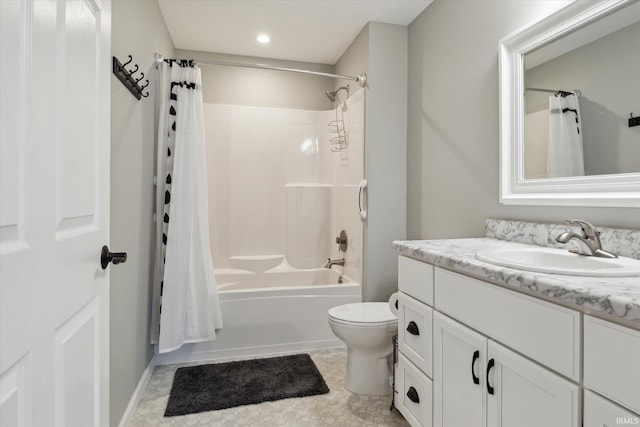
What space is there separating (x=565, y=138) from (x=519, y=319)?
36.7 inches

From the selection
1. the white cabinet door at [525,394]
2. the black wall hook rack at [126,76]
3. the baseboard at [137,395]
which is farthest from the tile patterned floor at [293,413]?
the black wall hook rack at [126,76]

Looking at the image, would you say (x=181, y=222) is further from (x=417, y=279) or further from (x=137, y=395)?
(x=417, y=279)

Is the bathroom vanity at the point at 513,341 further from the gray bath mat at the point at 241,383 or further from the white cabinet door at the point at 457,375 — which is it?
the gray bath mat at the point at 241,383

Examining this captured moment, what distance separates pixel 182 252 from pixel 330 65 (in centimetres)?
243

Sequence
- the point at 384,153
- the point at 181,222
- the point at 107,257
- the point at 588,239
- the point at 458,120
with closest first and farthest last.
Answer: the point at 107,257, the point at 588,239, the point at 458,120, the point at 181,222, the point at 384,153

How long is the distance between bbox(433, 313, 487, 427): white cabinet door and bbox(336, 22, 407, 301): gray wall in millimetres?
1298

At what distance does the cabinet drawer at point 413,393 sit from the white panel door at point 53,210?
3.78ft

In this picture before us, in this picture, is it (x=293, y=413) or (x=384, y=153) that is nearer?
(x=293, y=413)

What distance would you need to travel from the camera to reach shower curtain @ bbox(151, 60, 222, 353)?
2234 mm

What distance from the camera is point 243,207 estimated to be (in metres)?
3.45

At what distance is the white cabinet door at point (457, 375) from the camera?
1111 millimetres

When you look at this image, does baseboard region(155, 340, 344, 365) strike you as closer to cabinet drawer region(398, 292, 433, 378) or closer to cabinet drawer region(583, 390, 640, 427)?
cabinet drawer region(398, 292, 433, 378)

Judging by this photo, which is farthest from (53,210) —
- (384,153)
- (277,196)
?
(277,196)

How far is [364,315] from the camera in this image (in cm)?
202
